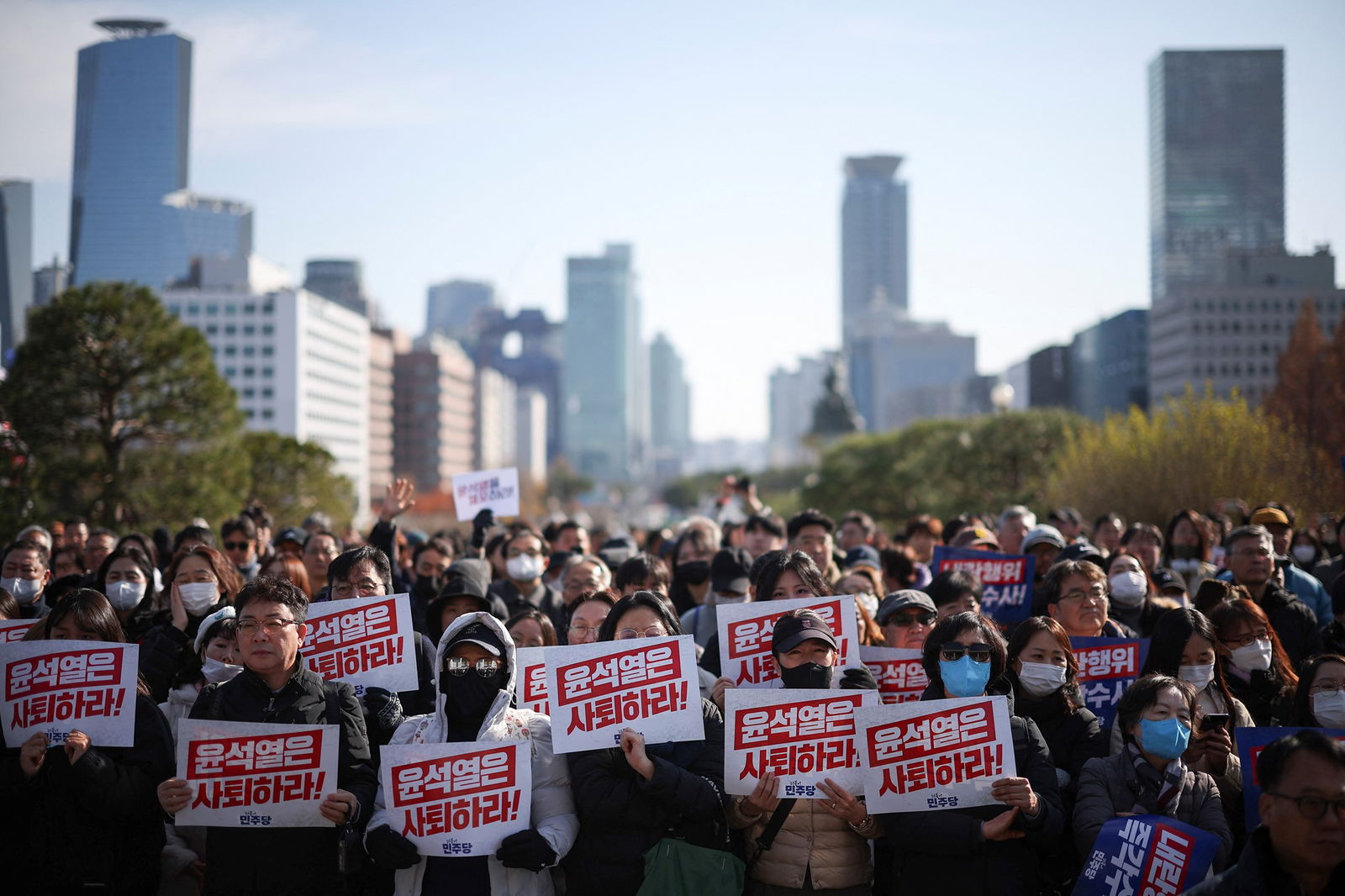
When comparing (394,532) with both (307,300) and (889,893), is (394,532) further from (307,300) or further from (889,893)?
(307,300)

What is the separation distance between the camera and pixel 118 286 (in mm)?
27703

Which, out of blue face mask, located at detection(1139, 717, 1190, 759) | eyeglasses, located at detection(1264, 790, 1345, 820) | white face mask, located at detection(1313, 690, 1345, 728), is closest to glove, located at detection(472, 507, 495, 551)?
blue face mask, located at detection(1139, 717, 1190, 759)

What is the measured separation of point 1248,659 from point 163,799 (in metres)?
5.39

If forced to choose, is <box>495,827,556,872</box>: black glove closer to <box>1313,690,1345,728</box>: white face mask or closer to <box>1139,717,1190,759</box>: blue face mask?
<box>1139,717,1190,759</box>: blue face mask

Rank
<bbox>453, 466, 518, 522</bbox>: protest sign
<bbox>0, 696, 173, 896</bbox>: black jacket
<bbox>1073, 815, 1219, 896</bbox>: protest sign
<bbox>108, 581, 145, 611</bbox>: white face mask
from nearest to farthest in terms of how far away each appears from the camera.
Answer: <bbox>1073, 815, 1219, 896</bbox>: protest sign
<bbox>0, 696, 173, 896</bbox>: black jacket
<bbox>108, 581, 145, 611</bbox>: white face mask
<bbox>453, 466, 518, 522</bbox>: protest sign

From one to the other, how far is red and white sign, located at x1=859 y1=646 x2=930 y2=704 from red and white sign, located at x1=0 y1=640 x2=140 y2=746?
12.1ft

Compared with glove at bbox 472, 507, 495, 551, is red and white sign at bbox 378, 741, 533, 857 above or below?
below

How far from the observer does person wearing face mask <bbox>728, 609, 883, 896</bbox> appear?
5.05m

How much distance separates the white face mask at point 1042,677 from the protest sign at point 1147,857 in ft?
2.81

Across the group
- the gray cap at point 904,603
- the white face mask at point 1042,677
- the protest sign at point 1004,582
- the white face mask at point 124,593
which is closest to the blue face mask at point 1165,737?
the white face mask at point 1042,677

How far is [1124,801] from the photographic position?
5113 mm

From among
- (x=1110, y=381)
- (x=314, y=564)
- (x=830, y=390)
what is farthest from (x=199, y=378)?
(x=1110, y=381)

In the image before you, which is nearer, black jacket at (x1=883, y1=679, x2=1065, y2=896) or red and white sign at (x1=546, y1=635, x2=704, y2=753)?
black jacket at (x1=883, y1=679, x2=1065, y2=896)

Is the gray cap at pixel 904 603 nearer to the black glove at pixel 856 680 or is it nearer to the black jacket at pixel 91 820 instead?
the black glove at pixel 856 680
